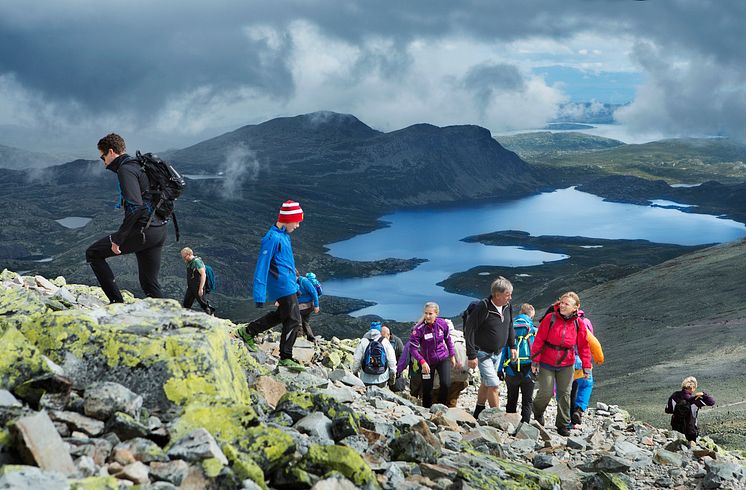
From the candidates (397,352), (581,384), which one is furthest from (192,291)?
(581,384)

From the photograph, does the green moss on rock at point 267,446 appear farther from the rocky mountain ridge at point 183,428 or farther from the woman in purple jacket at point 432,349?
the woman in purple jacket at point 432,349

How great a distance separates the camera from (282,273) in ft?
41.5

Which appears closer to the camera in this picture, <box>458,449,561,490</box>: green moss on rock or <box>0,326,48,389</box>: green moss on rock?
<box>0,326,48,389</box>: green moss on rock

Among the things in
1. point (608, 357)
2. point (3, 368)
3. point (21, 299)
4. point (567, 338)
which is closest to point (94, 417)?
point (3, 368)

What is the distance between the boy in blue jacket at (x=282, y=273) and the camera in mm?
12234

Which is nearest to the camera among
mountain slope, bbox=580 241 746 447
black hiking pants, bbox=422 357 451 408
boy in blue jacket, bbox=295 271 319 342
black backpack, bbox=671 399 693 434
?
black hiking pants, bbox=422 357 451 408

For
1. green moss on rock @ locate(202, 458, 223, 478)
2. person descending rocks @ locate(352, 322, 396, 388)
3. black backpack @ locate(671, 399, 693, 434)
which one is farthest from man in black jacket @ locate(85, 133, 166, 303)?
black backpack @ locate(671, 399, 693, 434)

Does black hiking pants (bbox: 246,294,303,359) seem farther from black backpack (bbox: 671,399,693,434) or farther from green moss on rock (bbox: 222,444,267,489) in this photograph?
black backpack (bbox: 671,399,693,434)

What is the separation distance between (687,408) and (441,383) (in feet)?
19.1

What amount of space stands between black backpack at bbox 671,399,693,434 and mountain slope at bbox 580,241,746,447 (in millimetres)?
5806

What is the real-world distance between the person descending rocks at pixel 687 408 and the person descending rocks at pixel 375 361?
640cm

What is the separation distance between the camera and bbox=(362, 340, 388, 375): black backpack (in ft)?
50.8

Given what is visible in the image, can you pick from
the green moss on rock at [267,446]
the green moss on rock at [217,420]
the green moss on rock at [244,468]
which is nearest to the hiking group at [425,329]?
the green moss on rock at [217,420]

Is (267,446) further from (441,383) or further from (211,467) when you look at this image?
(441,383)
